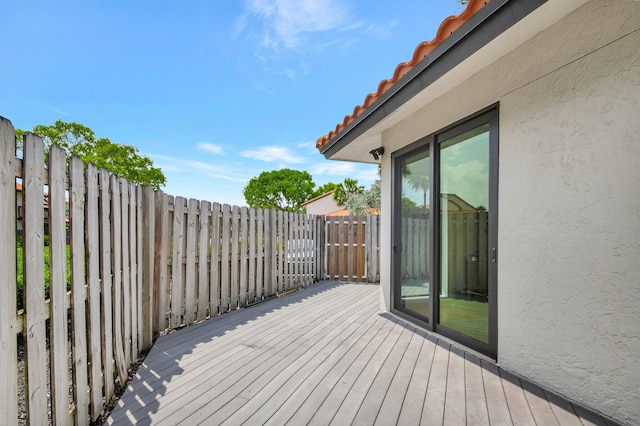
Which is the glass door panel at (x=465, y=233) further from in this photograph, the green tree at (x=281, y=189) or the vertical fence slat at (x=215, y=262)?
the green tree at (x=281, y=189)

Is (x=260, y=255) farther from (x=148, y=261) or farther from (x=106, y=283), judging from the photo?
(x=106, y=283)

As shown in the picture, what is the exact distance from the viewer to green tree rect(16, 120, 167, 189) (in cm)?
1842

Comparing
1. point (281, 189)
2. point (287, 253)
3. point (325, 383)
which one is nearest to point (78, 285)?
point (325, 383)

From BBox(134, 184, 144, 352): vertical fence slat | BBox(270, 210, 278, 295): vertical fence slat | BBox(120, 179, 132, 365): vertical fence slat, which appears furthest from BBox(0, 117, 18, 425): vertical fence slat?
BBox(270, 210, 278, 295): vertical fence slat

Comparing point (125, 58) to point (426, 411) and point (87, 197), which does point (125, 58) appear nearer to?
point (87, 197)

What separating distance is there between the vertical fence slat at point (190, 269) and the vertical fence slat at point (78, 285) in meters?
2.21

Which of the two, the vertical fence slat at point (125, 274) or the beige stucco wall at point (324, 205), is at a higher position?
the beige stucco wall at point (324, 205)

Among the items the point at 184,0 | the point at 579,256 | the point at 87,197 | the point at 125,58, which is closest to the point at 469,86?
the point at 579,256

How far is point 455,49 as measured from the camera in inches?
90.4

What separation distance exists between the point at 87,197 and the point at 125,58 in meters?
8.93

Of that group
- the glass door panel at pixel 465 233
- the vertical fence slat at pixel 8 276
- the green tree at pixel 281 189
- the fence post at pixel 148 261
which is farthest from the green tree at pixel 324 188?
the vertical fence slat at pixel 8 276

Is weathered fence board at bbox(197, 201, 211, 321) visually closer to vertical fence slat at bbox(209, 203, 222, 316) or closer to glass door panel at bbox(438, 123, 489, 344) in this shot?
vertical fence slat at bbox(209, 203, 222, 316)

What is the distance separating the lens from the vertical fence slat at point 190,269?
404 centimetres

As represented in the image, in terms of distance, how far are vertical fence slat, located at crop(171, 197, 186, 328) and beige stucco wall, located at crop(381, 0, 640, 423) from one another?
3.64 meters
